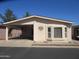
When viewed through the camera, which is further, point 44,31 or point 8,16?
point 8,16

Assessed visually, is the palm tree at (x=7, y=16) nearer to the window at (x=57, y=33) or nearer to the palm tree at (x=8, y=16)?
the palm tree at (x=8, y=16)

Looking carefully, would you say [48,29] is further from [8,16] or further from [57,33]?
[8,16]

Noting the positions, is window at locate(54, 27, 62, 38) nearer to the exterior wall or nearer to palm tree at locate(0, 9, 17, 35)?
the exterior wall

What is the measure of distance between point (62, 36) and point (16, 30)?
55.5 ft
